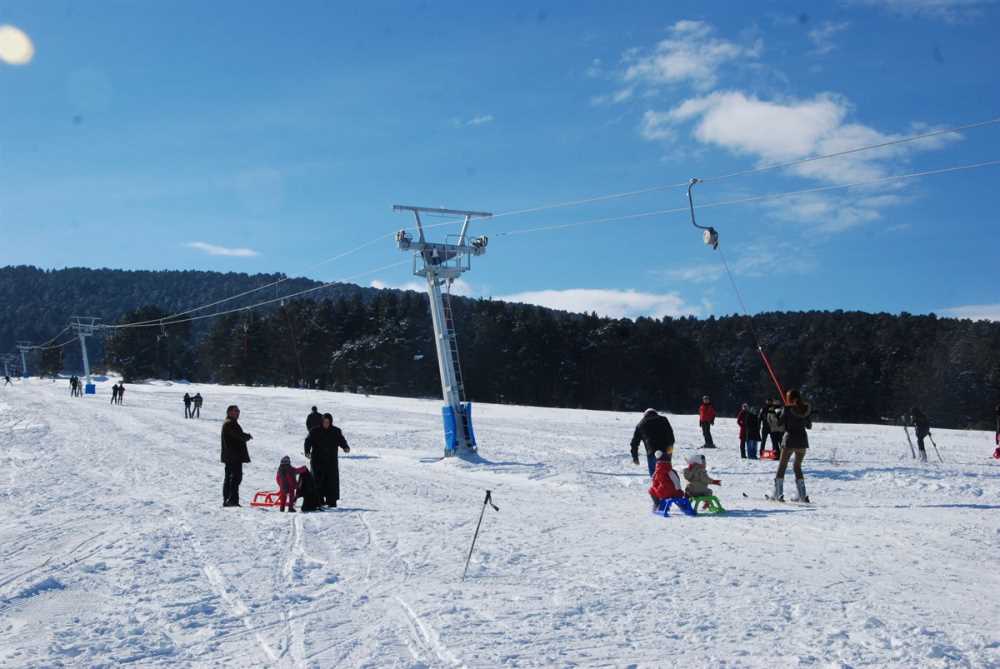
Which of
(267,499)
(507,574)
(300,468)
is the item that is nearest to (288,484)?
(300,468)

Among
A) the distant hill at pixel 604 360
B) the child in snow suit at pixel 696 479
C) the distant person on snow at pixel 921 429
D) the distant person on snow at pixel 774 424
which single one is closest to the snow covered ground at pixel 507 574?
the child in snow suit at pixel 696 479

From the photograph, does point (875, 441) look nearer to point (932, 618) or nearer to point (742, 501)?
point (742, 501)

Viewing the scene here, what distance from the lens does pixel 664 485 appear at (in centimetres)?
1290

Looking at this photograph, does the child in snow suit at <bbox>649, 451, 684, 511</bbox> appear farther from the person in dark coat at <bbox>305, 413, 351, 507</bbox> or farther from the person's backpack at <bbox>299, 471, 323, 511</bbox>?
the person's backpack at <bbox>299, 471, 323, 511</bbox>

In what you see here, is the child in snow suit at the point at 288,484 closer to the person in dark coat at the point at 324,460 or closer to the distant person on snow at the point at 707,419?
the person in dark coat at the point at 324,460

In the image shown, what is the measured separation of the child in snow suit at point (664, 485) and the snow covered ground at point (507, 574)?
40 centimetres

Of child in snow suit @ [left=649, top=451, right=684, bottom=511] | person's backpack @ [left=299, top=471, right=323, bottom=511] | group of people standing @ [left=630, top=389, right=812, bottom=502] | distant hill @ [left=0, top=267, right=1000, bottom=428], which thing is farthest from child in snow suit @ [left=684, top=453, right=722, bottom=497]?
distant hill @ [left=0, top=267, right=1000, bottom=428]

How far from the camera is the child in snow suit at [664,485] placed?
1285cm

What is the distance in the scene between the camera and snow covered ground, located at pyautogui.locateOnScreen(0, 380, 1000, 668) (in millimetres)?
6152

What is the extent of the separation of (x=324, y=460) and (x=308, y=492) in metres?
0.63

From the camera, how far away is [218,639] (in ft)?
20.9

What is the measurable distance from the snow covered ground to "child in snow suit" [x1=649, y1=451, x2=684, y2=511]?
404mm

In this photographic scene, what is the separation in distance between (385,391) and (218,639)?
80118mm

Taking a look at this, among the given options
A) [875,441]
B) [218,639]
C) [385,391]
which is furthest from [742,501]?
[385,391]
